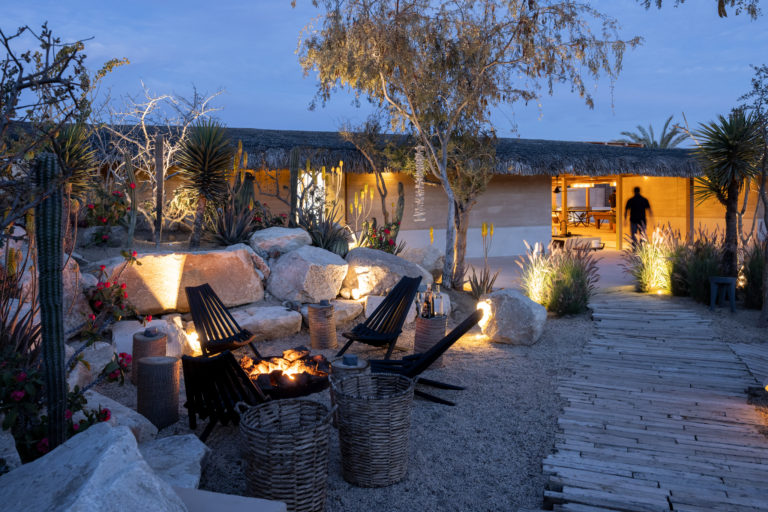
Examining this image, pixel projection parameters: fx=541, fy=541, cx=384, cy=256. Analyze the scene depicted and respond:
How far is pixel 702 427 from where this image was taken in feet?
12.4

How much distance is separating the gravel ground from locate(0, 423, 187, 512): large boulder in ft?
4.12

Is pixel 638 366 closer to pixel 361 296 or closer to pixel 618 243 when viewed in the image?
pixel 361 296

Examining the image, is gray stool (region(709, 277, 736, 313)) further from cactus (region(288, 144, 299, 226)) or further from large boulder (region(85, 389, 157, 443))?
large boulder (region(85, 389, 157, 443))

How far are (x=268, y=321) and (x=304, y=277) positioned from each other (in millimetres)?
800

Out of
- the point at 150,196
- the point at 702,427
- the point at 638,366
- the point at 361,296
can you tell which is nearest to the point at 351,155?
the point at 150,196

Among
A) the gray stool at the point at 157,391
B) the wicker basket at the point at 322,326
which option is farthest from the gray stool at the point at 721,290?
the gray stool at the point at 157,391

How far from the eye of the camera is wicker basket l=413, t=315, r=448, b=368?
5.17m

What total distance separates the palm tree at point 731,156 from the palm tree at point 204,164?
6691 millimetres

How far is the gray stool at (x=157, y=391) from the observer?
147 inches

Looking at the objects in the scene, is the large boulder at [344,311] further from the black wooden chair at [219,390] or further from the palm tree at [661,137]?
the palm tree at [661,137]

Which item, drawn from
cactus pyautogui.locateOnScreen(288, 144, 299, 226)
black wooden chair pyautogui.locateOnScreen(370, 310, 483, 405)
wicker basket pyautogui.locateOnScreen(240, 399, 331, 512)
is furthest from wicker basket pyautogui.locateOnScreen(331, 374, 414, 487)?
cactus pyautogui.locateOnScreen(288, 144, 299, 226)

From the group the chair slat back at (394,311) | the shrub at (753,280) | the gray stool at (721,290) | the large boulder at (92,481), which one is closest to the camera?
the large boulder at (92,481)

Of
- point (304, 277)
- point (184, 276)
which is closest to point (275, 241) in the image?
point (304, 277)

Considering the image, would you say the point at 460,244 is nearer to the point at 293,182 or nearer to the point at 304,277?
the point at 293,182
